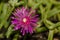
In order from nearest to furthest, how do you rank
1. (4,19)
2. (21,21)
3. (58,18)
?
(21,21), (4,19), (58,18)

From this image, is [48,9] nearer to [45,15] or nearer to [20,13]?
[45,15]

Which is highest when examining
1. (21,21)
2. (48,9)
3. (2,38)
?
(48,9)

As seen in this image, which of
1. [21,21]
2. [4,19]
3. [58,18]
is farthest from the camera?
[58,18]

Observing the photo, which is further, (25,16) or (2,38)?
(2,38)

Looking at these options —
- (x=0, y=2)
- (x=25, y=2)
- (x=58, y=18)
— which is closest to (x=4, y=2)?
(x=0, y=2)

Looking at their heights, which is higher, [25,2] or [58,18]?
[25,2]

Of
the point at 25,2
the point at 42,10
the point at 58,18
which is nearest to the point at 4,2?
Answer: the point at 25,2

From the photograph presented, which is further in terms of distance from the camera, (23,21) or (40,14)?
(40,14)
